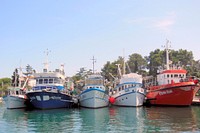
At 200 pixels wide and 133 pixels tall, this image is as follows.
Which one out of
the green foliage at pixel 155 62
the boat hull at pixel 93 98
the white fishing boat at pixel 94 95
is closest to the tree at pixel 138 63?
the green foliage at pixel 155 62

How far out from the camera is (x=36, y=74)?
144 feet

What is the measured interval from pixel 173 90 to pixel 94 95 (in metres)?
10.8

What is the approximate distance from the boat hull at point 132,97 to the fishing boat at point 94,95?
2.55 metres

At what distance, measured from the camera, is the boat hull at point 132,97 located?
139 feet

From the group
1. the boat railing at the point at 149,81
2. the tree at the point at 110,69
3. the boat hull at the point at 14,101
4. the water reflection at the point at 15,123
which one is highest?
the tree at the point at 110,69

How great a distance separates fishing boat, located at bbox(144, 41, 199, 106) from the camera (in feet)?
132

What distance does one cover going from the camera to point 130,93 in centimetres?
4259

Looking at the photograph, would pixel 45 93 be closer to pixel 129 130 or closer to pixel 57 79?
pixel 57 79

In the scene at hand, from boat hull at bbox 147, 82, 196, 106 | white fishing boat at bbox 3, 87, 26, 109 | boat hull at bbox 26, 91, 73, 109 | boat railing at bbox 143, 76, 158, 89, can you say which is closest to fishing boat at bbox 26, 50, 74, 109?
boat hull at bbox 26, 91, 73, 109

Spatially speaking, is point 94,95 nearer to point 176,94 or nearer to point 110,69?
point 176,94

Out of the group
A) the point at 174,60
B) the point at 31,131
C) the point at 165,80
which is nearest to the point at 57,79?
the point at 165,80

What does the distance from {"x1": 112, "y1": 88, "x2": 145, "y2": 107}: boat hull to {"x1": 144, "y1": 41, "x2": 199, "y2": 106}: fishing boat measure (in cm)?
245

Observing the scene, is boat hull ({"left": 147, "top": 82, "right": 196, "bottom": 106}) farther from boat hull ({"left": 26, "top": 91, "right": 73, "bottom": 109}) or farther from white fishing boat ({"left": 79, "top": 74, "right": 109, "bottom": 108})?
boat hull ({"left": 26, "top": 91, "right": 73, "bottom": 109})

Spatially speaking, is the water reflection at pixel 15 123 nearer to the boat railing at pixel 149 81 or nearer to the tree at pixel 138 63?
the boat railing at pixel 149 81
